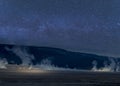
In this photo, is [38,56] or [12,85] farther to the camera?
[38,56]

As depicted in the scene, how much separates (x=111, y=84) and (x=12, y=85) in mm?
8518

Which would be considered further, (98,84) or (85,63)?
(85,63)

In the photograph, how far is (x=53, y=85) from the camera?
32594 mm

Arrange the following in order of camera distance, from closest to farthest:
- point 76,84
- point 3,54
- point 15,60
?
point 76,84, point 15,60, point 3,54

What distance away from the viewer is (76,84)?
1330 inches

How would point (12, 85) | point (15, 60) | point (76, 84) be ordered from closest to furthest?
point (12, 85)
point (76, 84)
point (15, 60)

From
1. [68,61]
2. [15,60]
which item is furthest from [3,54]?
[68,61]

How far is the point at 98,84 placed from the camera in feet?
114

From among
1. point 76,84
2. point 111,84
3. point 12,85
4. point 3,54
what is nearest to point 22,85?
point 12,85

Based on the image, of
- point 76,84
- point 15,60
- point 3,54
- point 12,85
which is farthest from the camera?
point 3,54

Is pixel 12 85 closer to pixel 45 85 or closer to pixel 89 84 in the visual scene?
pixel 45 85

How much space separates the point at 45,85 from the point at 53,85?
66cm

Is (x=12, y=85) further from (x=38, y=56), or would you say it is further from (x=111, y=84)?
(x=38, y=56)

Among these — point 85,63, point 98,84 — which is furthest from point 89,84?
point 85,63
